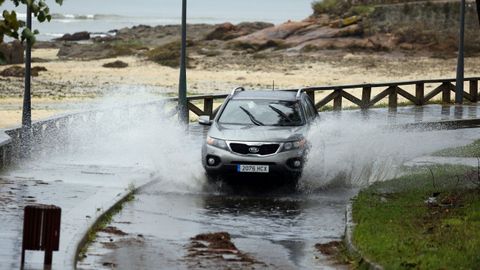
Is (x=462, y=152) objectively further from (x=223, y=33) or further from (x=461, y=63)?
(x=223, y=33)

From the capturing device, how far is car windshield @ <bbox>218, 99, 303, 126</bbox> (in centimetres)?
2030

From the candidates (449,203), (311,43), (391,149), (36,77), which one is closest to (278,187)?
(449,203)

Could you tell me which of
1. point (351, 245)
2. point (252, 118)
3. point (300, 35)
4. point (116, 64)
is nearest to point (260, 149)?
point (252, 118)

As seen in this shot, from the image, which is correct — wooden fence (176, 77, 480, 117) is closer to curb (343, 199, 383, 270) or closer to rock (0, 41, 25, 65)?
curb (343, 199, 383, 270)

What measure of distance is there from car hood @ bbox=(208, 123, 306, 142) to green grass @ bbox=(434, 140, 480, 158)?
559cm

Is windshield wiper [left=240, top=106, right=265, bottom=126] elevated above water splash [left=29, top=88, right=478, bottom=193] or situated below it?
above

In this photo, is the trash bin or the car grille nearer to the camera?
the trash bin

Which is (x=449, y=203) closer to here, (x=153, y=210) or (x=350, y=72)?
(x=153, y=210)

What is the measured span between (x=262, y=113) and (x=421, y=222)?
5937 millimetres

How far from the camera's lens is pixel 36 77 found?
200 ft

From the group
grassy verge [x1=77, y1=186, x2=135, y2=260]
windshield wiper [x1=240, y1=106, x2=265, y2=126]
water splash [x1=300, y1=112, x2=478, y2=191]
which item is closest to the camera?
grassy verge [x1=77, y1=186, x2=135, y2=260]

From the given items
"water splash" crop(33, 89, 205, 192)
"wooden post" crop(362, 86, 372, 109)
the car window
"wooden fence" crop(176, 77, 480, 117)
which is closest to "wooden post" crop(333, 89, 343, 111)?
"wooden fence" crop(176, 77, 480, 117)

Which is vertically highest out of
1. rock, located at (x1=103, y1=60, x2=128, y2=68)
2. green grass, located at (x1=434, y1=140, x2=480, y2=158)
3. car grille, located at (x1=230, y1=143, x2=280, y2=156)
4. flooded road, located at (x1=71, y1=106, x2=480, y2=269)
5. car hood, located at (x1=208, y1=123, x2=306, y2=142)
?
car hood, located at (x1=208, y1=123, x2=306, y2=142)

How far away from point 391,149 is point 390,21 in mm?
51216
